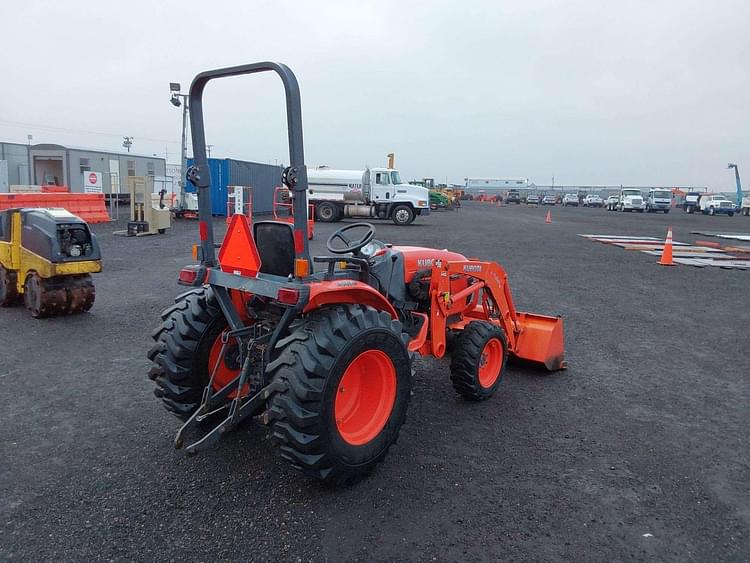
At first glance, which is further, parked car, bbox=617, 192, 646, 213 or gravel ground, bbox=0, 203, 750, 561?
parked car, bbox=617, 192, 646, 213

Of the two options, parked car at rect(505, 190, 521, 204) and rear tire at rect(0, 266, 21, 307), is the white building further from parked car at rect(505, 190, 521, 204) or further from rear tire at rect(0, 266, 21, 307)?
rear tire at rect(0, 266, 21, 307)

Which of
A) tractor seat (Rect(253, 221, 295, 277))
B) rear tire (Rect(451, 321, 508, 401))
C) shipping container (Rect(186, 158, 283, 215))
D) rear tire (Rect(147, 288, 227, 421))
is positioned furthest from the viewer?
shipping container (Rect(186, 158, 283, 215))

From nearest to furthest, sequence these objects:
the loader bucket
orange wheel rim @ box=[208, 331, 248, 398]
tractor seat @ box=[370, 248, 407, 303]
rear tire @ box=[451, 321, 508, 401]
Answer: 1. orange wheel rim @ box=[208, 331, 248, 398]
2. tractor seat @ box=[370, 248, 407, 303]
3. rear tire @ box=[451, 321, 508, 401]
4. the loader bucket

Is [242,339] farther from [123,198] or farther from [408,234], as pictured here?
[123,198]

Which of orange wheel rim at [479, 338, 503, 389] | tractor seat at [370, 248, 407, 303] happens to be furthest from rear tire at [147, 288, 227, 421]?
orange wheel rim at [479, 338, 503, 389]

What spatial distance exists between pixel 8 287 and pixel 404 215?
21190 millimetres

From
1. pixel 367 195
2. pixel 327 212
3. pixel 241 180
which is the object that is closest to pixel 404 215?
pixel 367 195

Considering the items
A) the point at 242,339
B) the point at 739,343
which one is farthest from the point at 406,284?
the point at 739,343

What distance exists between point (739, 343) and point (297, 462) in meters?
6.29

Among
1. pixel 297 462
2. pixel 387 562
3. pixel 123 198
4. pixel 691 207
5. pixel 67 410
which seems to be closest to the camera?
pixel 387 562

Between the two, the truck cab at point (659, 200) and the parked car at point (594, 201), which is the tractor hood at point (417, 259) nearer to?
the truck cab at point (659, 200)

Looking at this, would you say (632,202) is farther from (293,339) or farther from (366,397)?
(293,339)

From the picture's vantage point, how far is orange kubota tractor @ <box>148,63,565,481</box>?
3.28 metres

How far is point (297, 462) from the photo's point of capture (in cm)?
329
